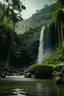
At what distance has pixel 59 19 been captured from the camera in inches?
1447

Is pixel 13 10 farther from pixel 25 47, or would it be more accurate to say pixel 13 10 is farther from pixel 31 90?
pixel 31 90

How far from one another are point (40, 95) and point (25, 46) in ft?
183

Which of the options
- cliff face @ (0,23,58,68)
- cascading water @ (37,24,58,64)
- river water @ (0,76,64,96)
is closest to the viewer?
river water @ (0,76,64,96)

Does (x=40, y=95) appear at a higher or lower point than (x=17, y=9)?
lower

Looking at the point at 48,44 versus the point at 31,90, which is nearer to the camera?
the point at 31,90

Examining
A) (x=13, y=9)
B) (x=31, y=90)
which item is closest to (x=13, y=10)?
(x=13, y=9)

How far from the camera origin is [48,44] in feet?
214

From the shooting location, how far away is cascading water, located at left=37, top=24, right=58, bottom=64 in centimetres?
6469

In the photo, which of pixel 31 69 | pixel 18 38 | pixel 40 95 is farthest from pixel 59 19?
pixel 18 38

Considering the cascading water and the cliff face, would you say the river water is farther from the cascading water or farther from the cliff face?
the cliff face

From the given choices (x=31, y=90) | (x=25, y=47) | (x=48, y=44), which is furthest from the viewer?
(x=25, y=47)

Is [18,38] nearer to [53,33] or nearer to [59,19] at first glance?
[53,33]

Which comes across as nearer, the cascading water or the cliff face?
the cascading water

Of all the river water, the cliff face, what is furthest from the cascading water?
the river water
